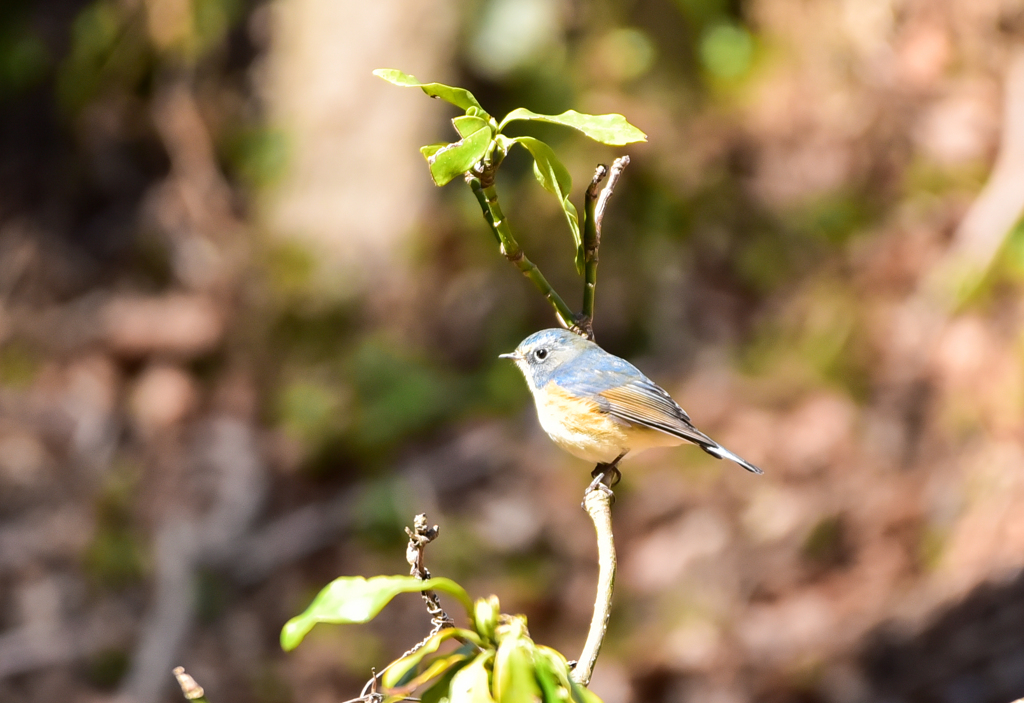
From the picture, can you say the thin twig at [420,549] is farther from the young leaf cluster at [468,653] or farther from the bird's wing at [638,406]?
the bird's wing at [638,406]

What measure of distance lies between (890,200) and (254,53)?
4.54 metres

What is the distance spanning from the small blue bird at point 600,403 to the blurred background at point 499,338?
2441mm

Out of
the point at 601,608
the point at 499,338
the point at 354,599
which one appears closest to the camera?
the point at 354,599

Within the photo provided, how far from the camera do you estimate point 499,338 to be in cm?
591

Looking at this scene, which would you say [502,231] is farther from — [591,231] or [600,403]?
[600,403]

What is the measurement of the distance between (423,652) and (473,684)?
0.24ft

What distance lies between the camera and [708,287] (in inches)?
245

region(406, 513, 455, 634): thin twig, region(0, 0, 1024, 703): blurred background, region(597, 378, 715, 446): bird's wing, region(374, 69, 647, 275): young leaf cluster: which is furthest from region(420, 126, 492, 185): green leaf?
region(0, 0, 1024, 703): blurred background

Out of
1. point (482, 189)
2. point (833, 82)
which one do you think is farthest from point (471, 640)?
point (833, 82)

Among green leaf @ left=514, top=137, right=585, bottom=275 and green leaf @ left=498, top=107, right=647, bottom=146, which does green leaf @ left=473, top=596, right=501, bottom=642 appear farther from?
green leaf @ left=498, top=107, right=647, bottom=146

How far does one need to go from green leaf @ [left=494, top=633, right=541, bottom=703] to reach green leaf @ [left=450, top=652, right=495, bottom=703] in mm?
15

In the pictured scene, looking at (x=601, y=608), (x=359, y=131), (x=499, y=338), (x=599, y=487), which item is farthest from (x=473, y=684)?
(x=359, y=131)

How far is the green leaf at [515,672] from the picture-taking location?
1042mm

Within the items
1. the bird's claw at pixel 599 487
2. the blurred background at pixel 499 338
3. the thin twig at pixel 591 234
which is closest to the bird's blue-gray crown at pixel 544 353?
the bird's claw at pixel 599 487
